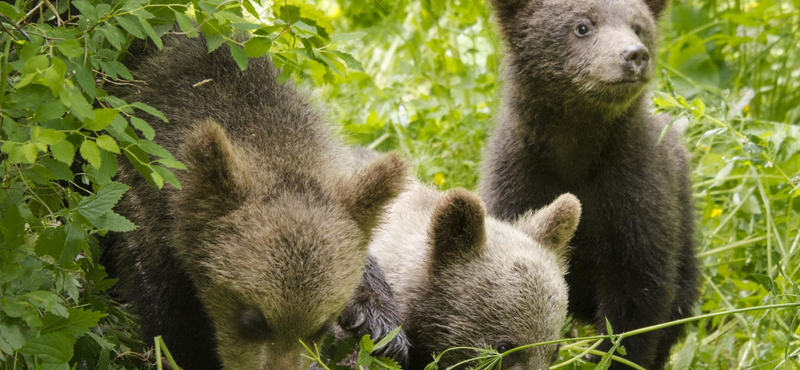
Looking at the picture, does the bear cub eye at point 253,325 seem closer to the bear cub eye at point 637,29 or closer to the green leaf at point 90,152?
the green leaf at point 90,152

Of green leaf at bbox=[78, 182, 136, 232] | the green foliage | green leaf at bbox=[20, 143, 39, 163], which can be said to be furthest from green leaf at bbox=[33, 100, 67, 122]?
green leaf at bbox=[78, 182, 136, 232]

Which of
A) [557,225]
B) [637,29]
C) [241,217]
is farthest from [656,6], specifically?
[241,217]

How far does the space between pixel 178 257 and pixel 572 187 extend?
8.73 ft

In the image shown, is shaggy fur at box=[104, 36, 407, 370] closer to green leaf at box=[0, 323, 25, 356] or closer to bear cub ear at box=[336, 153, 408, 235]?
bear cub ear at box=[336, 153, 408, 235]

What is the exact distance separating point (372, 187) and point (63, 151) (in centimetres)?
142

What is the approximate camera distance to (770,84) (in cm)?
905

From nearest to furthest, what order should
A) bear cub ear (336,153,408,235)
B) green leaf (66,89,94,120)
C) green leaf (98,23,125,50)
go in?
green leaf (66,89,94,120), green leaf (98,23,125,50), bear cub ear (336,153,408,235)

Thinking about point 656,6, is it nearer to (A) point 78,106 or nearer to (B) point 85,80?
(B) point 85,80

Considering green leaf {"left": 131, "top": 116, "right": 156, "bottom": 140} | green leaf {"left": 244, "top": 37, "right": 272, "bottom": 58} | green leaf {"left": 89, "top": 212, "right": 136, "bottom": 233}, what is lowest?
green leaf {"left": 89, "top": 212, "right": 136, "bottom": 233}

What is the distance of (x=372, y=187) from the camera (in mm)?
4180

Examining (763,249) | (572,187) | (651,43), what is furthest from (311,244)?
(763,249)

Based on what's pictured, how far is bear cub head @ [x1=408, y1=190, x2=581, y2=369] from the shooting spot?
14.4 feet

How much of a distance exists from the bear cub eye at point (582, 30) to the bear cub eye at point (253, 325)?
2.87 m

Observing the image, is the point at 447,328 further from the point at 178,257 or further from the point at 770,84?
the point at 770,84
